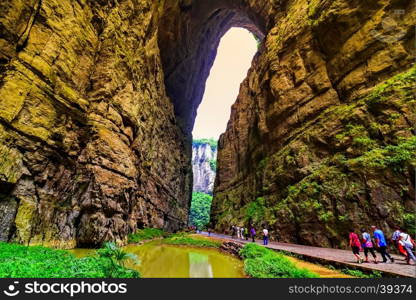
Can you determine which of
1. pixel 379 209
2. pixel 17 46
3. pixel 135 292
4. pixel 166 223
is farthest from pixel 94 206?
pixel 166 223

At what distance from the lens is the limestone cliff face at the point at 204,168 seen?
362 feet

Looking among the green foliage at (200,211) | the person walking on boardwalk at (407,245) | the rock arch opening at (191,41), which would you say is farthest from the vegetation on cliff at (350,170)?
the green foliage at (200,211)

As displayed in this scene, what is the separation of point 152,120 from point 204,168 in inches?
3689

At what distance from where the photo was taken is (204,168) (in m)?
116

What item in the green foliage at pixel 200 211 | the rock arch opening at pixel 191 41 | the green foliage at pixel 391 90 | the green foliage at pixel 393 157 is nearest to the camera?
the green foliage at pixel 393 157

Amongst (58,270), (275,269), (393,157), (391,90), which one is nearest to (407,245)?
(275,269)

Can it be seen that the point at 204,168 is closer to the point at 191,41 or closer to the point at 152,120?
the point at 191,41

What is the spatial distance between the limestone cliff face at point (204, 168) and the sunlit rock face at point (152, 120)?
84938mm

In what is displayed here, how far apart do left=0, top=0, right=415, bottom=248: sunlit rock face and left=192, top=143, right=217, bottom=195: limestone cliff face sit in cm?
8494

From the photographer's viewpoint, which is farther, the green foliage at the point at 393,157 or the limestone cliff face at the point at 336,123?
the limestone cliff face at the point at 336,123

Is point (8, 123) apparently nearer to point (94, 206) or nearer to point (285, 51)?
point (94, 206)

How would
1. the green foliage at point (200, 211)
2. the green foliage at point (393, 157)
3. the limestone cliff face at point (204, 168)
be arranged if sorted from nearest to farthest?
1. the green foliage at point (393, 157)
2. the green foliage at point (200, 211)
3. the limestone cliff face at point (204, 168)

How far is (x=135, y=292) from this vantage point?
3967 millimetres

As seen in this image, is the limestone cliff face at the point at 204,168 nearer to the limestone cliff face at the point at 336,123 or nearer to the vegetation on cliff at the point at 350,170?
the limestone cliff face at the point at 336,123
